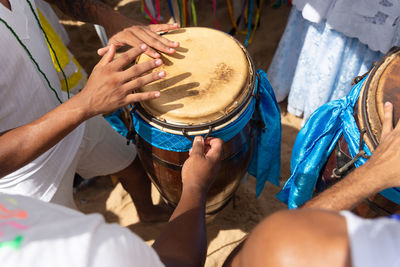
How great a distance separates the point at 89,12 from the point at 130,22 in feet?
0.90

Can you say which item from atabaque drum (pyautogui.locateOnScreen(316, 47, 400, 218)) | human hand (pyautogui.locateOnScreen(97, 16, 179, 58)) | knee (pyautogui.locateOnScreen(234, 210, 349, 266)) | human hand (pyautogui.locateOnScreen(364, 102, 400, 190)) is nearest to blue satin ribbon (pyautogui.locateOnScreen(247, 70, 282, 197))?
atabaque drum (pyautogui.locateOnScreen(316, 47, 400, 218))

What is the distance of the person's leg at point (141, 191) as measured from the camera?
1757 millimetres

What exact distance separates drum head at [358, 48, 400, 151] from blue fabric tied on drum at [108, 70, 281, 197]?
43 cm

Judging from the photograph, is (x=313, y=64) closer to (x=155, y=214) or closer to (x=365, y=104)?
(x=365, y=104)

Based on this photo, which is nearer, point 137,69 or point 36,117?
point 137,69

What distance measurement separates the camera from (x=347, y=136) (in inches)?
48.1

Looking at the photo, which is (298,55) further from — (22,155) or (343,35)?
(22,155)

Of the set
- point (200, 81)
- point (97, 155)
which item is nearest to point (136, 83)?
point (200, 81)

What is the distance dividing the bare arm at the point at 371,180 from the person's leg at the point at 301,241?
1.42 ft

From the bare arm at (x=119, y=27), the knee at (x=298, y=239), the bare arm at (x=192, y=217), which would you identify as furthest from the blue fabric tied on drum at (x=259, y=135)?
the knee at (x=298, y=239)

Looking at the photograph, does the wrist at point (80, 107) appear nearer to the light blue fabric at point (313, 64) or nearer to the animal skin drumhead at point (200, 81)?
the animal skin drumhead at point (200, 81)

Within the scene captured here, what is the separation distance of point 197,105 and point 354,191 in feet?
2.02

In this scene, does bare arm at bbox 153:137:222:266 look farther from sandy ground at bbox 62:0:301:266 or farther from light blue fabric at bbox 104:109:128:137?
sandy ground at bbox 62:0:301:266

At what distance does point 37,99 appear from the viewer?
3.95ft
